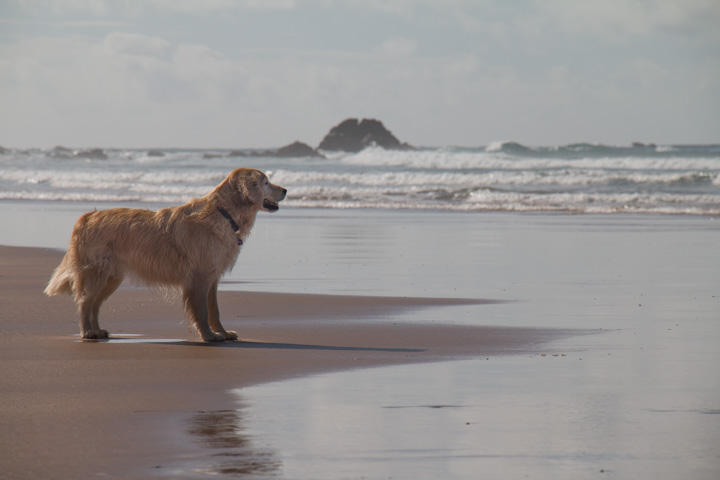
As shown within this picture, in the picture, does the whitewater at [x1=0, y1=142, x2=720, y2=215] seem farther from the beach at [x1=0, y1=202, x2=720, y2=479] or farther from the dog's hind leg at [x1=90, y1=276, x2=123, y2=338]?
the dog's hind leg at [x1=90, y1=276, x2=123, y2=338]

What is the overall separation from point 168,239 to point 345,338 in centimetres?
156

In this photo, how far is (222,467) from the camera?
399 centimetres

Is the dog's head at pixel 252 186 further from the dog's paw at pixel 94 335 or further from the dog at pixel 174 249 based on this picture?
the dog's paw at pixel 94 335

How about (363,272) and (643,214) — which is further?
(643,214)

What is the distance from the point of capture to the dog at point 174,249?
757 cm

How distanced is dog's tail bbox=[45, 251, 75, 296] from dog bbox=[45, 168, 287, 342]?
23 mm

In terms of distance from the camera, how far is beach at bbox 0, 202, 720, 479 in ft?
13.6

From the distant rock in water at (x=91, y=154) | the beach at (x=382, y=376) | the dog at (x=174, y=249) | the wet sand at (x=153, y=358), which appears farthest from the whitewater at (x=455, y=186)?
the distant rock in water at (x=91, y=154)

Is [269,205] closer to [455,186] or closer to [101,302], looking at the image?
[101,302]

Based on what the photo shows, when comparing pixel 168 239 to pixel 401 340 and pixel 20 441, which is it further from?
pixel 20 441

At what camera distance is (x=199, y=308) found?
24.7ft

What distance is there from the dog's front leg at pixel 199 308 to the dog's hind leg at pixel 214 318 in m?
0.06

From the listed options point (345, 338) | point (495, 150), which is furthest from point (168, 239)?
point (495, 150)

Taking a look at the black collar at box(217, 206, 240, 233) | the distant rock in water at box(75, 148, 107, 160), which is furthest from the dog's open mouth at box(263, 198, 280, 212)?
the distant rock in water at box(75, 148, 107, 160)
